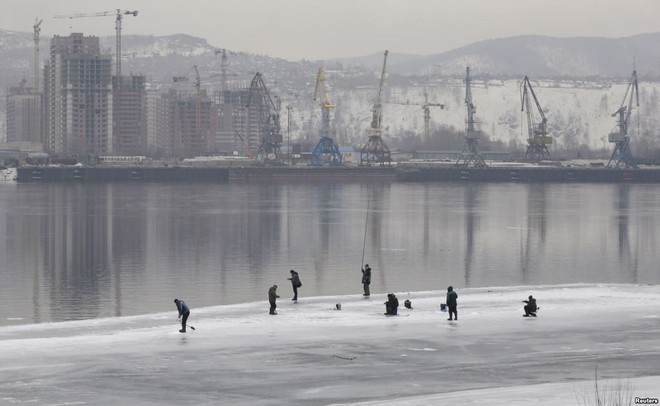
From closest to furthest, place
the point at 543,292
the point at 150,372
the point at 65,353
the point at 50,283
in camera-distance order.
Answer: the point at 150,372 → the point at 65,353 → the point at 543,292 → the point at 50,283

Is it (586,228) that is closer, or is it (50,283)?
(50,283)

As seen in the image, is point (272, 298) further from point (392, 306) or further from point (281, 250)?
point (281, 250)

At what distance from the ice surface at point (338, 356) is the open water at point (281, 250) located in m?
11.3

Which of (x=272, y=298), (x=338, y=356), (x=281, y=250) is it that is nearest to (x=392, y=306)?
(x=272, y=298)

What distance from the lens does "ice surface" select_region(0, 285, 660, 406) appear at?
99.2 feet

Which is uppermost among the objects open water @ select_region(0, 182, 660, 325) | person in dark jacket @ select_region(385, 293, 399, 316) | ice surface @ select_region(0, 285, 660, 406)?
person in dark jacket @ select_region(385, 293, 399, 316)

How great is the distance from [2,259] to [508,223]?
174 feet

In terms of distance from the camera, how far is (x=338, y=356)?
35312 millimetres

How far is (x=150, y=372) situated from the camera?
3294 centimetres

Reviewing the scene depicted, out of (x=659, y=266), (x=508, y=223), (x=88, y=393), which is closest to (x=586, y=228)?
(x=508, y=223)

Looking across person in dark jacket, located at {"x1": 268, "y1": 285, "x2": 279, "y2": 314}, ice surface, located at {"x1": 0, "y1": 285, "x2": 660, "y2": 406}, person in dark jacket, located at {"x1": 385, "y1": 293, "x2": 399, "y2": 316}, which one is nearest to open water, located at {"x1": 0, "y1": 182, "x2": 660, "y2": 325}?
person in dark jacket, located at {"x1": 268, "y1": 285, "x2": 279, "y2": 314}

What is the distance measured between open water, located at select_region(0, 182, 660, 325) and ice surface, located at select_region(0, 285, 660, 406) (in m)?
11.3

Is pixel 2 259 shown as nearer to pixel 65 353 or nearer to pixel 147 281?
pixel 147 281

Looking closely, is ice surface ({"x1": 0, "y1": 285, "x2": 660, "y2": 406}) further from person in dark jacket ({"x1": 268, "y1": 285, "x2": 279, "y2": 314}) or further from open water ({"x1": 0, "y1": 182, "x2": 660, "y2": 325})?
open water ({"x1": 0, "y1": 182, "x2": 660, "y2": 325})
